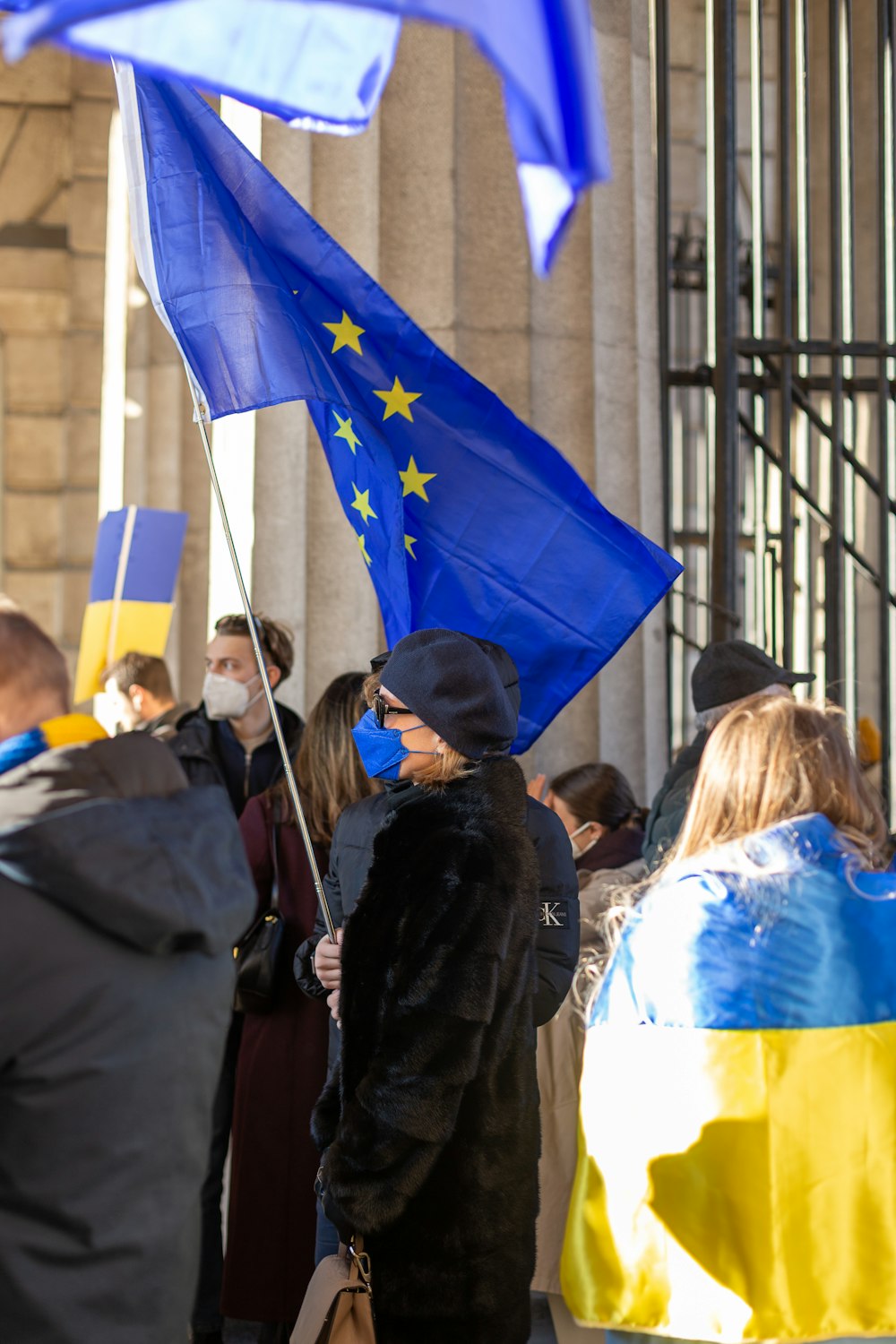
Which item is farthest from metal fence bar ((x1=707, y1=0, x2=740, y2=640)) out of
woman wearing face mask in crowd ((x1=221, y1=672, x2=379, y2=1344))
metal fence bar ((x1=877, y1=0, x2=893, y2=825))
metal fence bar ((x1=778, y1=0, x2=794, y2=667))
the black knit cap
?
woman wearing face mask in crowd ((x1=221, y1=672, x2=379, y2=1344))

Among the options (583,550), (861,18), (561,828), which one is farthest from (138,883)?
(861,18)

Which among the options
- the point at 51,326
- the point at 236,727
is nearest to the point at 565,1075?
the point at 236,727

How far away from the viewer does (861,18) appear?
870 cm

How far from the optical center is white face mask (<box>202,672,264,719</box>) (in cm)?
450

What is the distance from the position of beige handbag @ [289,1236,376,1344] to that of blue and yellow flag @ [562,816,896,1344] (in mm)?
442

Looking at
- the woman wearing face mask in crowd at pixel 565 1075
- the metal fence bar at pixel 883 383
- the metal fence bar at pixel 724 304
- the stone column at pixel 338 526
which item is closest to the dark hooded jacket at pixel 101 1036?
the woman wearing face mask in crowd at pixel 565 1075

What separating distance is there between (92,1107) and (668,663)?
4226mm

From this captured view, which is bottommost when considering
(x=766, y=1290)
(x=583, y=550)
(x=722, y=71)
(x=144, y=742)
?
(x=766, y=1290)

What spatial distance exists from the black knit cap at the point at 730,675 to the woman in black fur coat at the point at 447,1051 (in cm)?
160

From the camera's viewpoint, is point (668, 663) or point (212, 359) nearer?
point (212, 359)

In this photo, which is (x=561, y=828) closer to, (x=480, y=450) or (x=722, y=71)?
(x=480, y=450)

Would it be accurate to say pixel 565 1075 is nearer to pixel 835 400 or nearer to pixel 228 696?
pixel 228 696

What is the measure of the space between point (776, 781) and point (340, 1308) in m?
1.11

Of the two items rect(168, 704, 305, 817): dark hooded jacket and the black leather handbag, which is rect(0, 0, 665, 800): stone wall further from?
the black leather handbag
